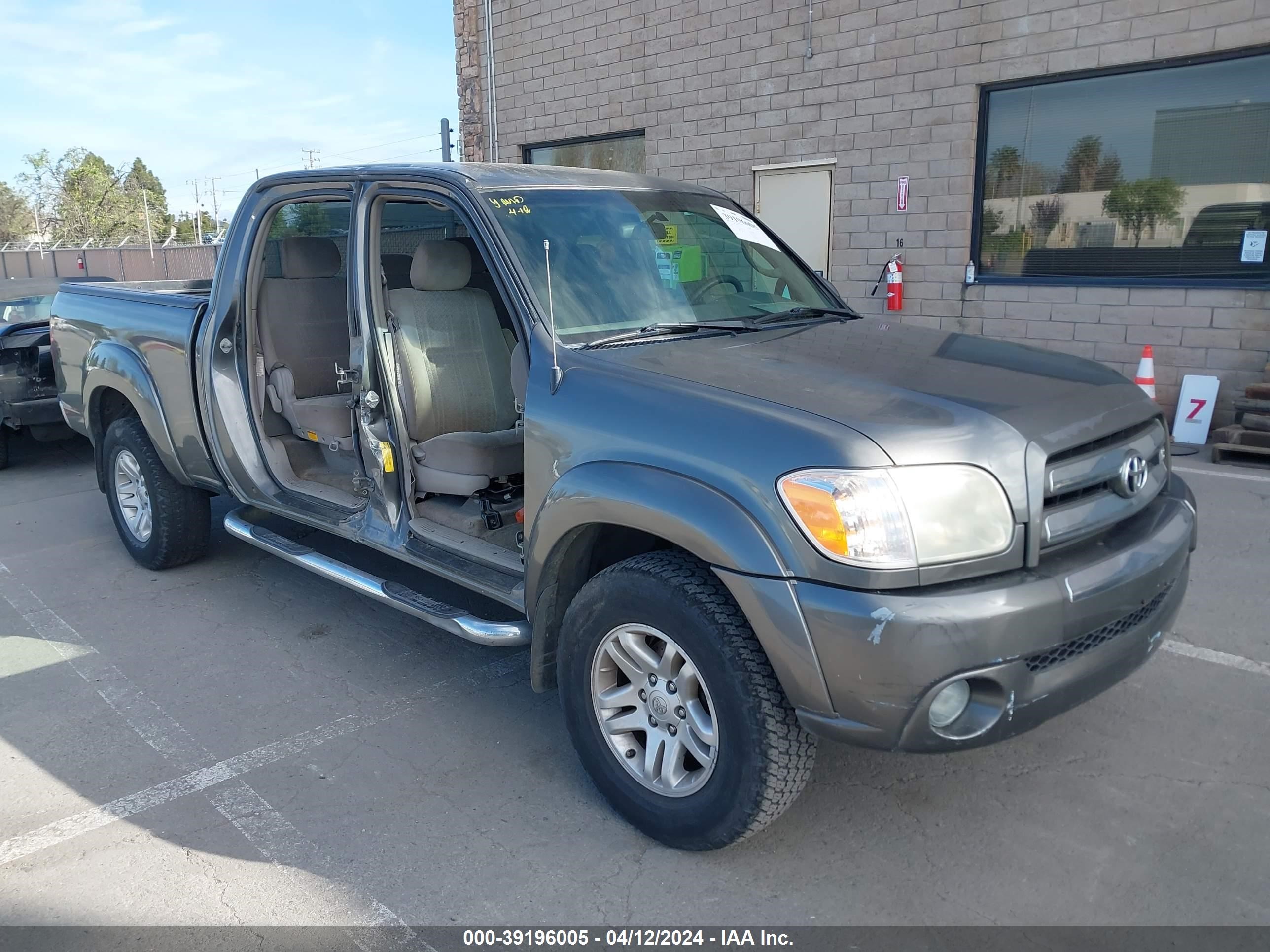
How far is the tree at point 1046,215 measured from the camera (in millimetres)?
9039

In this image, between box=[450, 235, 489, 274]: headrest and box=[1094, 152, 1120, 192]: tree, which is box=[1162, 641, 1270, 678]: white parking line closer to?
box=[450, 235, 489, 274]: headrest

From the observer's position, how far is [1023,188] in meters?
9.23

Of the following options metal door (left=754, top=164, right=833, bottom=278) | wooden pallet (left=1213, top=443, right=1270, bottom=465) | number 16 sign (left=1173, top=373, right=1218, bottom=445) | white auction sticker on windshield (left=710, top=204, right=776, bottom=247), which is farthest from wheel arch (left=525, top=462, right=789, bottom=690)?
metal door (left=754, top=164, right=833, bottom=278)

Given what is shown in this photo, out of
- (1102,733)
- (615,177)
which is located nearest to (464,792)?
(1102,733)

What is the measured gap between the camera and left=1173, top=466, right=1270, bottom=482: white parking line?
688 cm

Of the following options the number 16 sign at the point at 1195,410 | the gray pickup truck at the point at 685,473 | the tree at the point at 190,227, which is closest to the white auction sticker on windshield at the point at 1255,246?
the number 16 sign at the point at 1195,410

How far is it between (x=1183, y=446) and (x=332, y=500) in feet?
22.7

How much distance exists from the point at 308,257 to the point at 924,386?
10.9ft

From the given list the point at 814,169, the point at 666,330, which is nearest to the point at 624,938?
the point at 666,330

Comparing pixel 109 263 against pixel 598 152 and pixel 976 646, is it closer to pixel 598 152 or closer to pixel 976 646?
pixel 598 152

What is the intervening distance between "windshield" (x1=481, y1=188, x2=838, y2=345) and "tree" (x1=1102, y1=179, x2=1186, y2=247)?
5701mm

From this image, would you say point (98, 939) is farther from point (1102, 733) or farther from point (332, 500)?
point (1102, 733)

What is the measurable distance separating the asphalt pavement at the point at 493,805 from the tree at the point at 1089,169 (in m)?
5.24

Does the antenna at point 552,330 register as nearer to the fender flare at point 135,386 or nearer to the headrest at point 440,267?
the headrest at point 440,267
